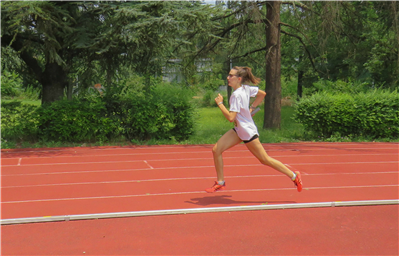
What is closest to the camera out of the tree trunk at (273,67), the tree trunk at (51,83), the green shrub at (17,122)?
the green shrub at (17,122)

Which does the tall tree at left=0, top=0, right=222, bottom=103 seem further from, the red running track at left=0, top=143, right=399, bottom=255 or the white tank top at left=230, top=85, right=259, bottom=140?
the white tank top at left=230, top=85, right=259, bottom=140

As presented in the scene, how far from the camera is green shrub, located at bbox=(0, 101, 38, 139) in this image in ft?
43.8

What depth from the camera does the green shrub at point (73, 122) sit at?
13.7m

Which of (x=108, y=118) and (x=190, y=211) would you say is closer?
(x=190, y=211)

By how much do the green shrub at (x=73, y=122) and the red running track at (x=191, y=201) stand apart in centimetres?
178

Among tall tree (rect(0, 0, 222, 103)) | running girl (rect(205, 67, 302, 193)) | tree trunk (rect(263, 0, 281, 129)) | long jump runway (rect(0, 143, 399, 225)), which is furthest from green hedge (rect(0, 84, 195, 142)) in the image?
running girl (rect(205, 67, 302, 193))

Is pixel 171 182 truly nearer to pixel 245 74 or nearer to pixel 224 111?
pixel 224 111

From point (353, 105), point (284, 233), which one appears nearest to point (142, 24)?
point (353, 105)

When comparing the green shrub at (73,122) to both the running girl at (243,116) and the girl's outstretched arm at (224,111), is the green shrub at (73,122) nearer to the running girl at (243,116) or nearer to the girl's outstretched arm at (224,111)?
the running girl at (243,116)

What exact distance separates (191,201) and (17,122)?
906 centimetres

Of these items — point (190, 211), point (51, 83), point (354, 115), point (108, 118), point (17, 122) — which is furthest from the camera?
point (51, 83)

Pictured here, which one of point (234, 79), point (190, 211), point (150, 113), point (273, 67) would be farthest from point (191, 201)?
point (273, 67)

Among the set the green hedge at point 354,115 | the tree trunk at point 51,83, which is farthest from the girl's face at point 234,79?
the tree trunk at point 51,83

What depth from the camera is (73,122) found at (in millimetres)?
13812
